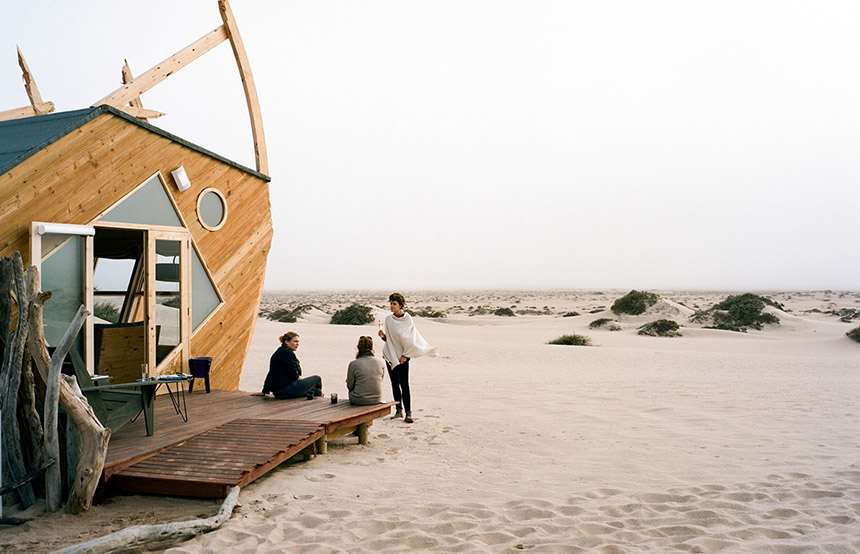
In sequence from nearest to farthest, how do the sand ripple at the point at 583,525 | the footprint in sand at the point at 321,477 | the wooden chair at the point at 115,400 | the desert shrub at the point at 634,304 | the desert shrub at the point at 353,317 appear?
the sand ripple at the point at 583,525
the wooden chair at the point at 115,400
the footprint in sand at the point at 321,477
the desert shrub at the point at 634,304
the desert shrub at the point at 353,317

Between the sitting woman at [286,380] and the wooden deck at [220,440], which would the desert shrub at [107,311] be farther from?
the sitting woman at [286,380]

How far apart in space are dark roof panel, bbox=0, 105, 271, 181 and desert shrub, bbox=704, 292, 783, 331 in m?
26.3

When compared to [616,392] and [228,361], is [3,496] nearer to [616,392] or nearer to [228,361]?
[228,361]

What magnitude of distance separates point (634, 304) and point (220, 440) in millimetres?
28184

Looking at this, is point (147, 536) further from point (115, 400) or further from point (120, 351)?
point (120, 351)

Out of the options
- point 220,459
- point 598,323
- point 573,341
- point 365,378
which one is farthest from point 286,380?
point 598,323

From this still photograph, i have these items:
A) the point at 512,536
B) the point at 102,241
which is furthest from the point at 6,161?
the point at 512,536

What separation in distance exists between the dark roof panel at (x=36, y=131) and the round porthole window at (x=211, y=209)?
1.38 meters

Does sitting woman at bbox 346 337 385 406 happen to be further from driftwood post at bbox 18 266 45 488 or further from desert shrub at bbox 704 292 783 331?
desert shrub at bbox 704 292 783 331

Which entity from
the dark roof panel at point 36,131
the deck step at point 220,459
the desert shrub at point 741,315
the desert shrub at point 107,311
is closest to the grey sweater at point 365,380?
the deck step at point 220,459

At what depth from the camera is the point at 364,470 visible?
275 inches

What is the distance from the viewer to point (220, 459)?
20.4 feet

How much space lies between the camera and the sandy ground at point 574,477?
Result: 4.96 meters

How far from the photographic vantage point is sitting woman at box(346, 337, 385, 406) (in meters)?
8.54
